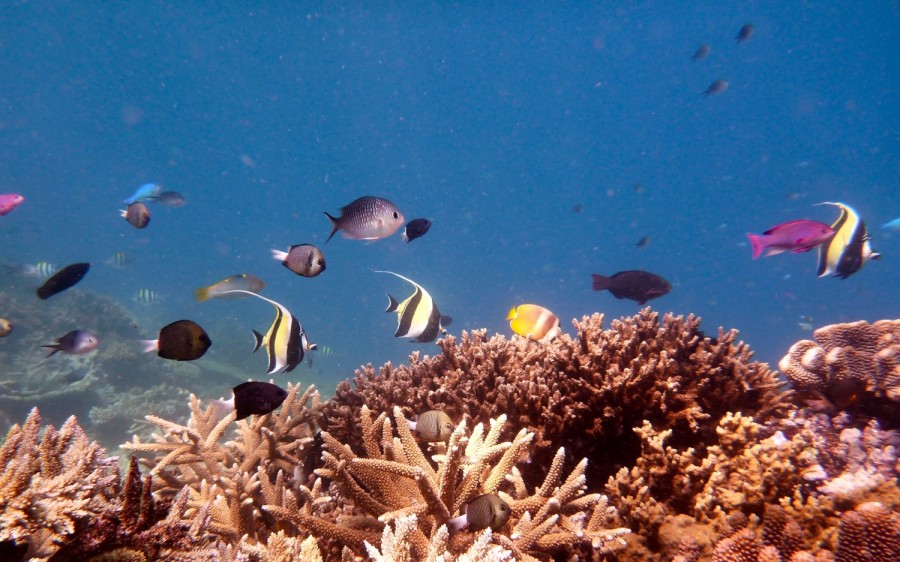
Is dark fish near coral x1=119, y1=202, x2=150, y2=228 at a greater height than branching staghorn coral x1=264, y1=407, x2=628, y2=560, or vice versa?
dark fish near coral x1=119, y1=202, x2=150, y2=228

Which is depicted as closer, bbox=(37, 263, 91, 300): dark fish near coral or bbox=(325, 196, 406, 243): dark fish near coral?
bbox=(325, 196, 406, 243): dark fish near coral

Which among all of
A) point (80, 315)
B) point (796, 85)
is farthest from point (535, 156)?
point (80, 315)

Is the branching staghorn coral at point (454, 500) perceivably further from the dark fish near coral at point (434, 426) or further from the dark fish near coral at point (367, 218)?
the dark fish near coral at point (367, 218)

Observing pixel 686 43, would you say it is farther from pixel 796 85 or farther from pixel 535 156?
pixel 535 156

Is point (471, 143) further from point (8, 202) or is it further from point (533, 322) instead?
point (533, 322)

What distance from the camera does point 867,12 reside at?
6662cm

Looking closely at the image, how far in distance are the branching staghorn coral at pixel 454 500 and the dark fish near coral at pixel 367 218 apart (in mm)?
2059

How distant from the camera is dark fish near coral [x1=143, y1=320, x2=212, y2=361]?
2928 millimetres

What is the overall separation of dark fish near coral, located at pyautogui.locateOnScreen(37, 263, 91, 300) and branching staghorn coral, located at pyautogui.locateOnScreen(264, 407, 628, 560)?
4.35 meters

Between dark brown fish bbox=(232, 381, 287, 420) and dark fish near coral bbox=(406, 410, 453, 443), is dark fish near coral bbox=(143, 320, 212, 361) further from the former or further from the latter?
dark fish near coral bbox=(406, 410, 453, 443)

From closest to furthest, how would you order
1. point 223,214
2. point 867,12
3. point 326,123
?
point 867,12, point 326,123, point 223,214

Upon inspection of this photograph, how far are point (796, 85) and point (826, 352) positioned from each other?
12306 cm

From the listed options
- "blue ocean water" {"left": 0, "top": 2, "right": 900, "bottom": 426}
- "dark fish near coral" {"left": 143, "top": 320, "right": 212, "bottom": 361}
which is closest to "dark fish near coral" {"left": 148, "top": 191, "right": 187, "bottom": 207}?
"dark fish near coral" {"left": 143, "top": 320, "right": 212, "bottom": 361}

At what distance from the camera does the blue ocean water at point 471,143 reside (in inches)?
3108
